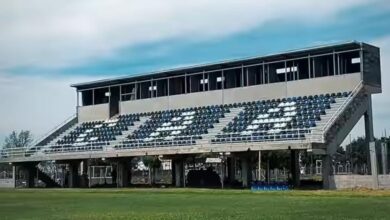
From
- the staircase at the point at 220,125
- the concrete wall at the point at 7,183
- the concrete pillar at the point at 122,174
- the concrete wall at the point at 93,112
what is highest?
the concrete wall at the point at 93,112

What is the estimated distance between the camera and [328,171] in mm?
49469

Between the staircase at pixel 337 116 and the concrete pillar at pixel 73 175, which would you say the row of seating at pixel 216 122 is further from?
the concrete pillar at pixel 73 175

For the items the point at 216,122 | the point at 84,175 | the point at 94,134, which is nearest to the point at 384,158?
the point at 216,122

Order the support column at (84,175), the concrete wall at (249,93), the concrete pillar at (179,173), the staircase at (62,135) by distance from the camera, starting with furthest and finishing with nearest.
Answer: the staircase at (62,135) → the support column at (84,175) → the concrete pillar at (179,173) → the concrete wall at (249,93)

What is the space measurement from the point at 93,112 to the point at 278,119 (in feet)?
110

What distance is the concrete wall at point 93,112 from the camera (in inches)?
3212

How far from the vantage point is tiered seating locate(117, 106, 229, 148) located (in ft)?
201

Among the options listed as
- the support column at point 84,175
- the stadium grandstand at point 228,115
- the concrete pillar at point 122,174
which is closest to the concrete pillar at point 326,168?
the stadium grandstand at point 228,115

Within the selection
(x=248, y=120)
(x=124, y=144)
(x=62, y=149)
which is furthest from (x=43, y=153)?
(x=248, y=120)

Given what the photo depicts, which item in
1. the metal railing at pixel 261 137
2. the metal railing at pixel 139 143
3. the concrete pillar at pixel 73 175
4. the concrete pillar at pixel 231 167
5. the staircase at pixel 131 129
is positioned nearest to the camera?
the metal railing at pixel 261 137

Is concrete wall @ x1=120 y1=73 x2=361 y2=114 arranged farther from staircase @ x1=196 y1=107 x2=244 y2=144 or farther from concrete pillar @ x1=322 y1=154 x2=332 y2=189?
concrete pillar @ x1=322 y1=154 x2=332 y2=189

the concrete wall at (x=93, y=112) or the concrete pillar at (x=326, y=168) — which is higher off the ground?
the concrete wall at (x=93, y=112)

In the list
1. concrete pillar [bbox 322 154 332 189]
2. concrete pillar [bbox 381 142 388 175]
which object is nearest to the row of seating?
concrete pillar [bbox 322 154 332 189]

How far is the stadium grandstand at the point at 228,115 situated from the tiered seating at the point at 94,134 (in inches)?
8.7
